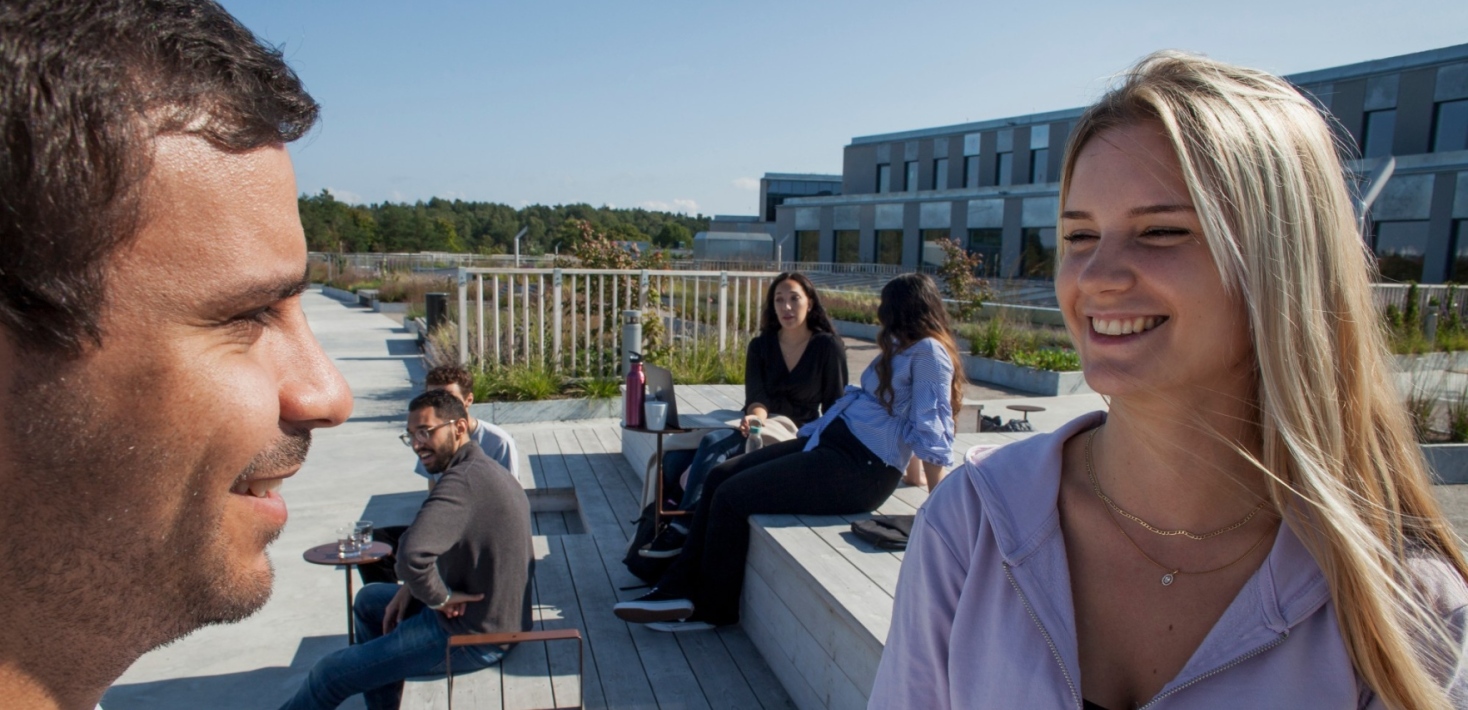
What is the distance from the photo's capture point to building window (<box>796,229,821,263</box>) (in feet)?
164

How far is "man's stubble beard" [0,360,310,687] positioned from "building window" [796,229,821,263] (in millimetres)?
49438

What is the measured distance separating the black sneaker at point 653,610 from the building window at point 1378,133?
3441 cm

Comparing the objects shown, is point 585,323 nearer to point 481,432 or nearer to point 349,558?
point 481,432

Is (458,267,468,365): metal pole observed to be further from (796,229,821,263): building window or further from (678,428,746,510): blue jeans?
(796,229,821,263): building window

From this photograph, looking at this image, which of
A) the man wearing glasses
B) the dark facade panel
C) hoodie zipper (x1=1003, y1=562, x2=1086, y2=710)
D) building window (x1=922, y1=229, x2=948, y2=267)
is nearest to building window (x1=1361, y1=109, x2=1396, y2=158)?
the dark facade panel

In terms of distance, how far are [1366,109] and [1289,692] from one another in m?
37.0

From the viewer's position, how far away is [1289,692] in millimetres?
1308

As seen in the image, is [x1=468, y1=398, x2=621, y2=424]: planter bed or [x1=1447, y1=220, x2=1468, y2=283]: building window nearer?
[x1=468, y1=398, x2=621, y2=424]: planter bed

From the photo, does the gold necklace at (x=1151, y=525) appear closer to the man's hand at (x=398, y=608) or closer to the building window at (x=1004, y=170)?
the man's hand at (x=398, y=608)

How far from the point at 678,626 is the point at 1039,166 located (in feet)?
140

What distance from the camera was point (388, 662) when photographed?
3.37 metres

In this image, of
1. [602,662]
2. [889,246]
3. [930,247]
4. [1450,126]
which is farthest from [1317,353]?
[889,246]

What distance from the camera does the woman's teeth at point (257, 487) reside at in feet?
2.23

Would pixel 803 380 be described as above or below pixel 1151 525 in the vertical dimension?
below
